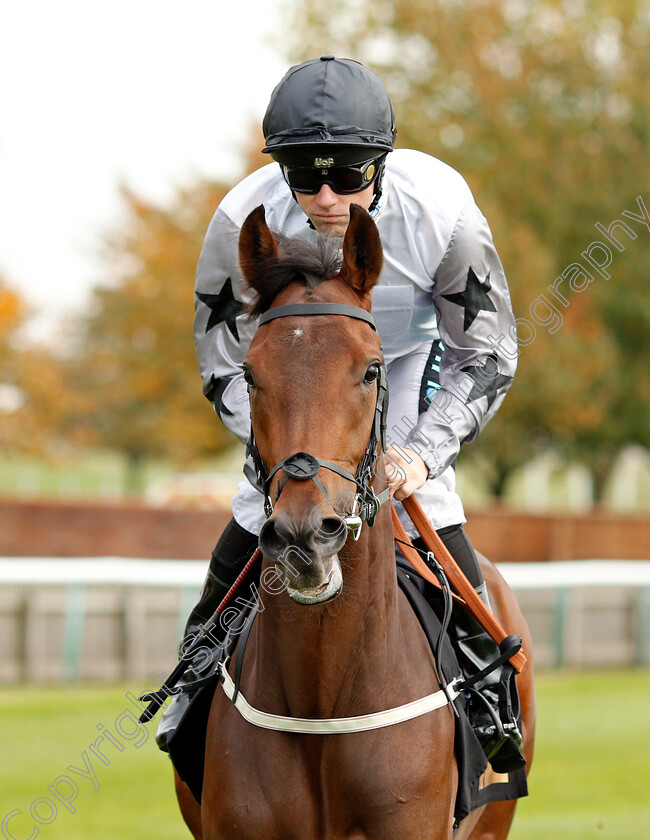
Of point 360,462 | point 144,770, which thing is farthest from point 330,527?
point 144,770

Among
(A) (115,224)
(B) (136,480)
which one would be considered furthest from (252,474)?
(B) (136,480)

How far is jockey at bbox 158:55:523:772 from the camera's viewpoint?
367 cm

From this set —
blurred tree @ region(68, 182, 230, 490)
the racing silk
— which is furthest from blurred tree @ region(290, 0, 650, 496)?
the racing silk

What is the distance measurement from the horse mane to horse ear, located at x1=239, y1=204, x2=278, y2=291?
0.01m

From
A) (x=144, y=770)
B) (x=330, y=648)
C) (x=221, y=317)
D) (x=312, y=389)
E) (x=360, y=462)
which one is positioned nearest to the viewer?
(x=312, y=389)

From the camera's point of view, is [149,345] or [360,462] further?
[149,345]

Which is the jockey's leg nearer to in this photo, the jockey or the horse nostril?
the jockey

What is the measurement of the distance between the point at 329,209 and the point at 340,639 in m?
1.36

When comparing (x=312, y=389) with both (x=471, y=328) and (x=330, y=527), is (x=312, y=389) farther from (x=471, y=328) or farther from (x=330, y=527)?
(x=471, y=328)

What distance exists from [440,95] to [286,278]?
1966 cm

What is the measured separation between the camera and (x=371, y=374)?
9.77ft

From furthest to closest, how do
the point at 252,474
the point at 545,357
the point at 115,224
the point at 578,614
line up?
the point at 115,224, the point at 545,357, the point at 578,614, the point at 252,474

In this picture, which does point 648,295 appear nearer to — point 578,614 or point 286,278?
point 578,614

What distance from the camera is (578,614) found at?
512 inches
